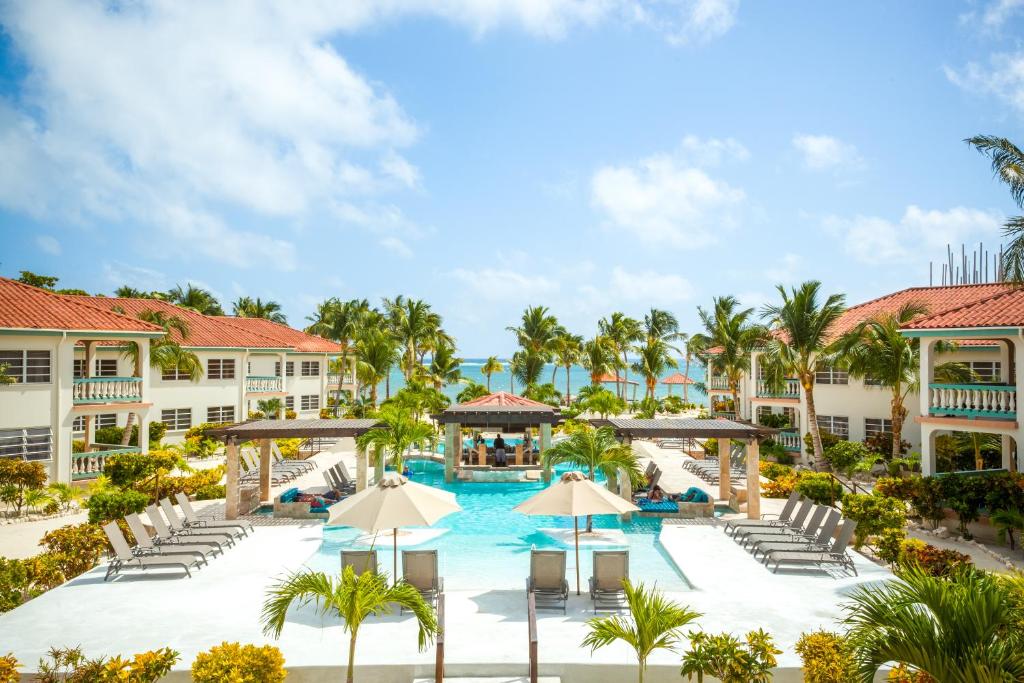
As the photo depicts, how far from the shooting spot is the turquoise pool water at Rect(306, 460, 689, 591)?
45.9 feet

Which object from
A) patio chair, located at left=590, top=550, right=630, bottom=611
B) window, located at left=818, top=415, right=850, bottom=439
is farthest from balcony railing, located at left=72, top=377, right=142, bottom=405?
window, located at left=818, top=415, right=850, bottom=439

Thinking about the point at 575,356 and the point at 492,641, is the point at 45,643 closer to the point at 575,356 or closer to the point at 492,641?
the point at 492,641

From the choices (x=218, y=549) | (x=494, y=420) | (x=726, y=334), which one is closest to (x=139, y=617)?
(x=218, y=549)

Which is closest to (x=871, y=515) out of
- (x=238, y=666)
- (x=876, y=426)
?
(x=238, y=666)

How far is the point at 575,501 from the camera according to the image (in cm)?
1264

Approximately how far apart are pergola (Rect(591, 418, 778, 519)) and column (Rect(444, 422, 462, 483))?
774cm

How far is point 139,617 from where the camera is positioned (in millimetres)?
10711

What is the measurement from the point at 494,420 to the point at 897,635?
20.6 metres

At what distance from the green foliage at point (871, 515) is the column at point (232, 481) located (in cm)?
1659

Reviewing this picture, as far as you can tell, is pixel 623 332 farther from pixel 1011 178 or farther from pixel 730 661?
pixel 730 661

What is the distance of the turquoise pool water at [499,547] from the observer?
1398 cm

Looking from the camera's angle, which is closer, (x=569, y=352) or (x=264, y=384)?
(x=264, y=384)

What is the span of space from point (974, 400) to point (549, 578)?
50.3 ft

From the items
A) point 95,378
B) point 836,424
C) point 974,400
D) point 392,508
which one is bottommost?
point 836,424
